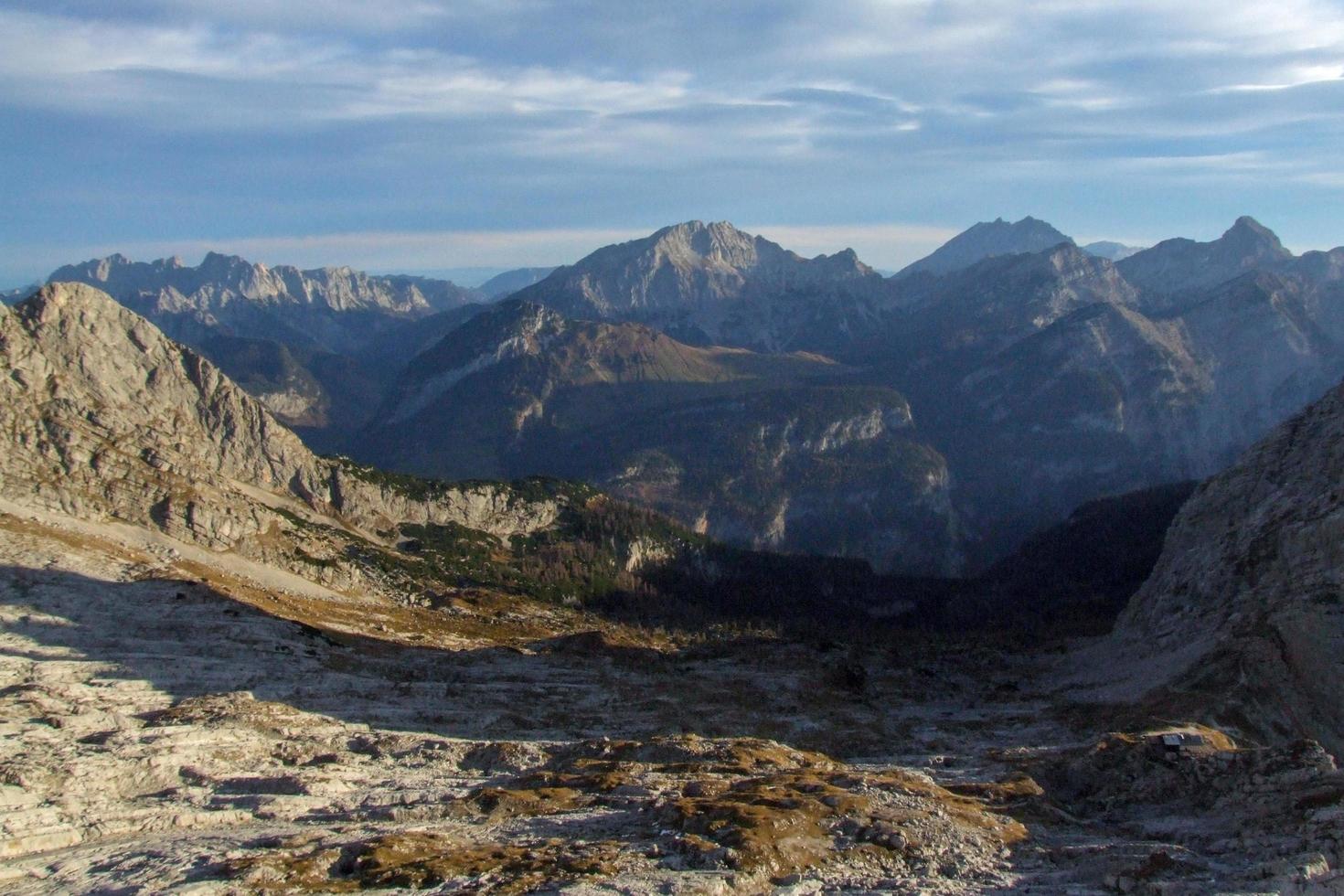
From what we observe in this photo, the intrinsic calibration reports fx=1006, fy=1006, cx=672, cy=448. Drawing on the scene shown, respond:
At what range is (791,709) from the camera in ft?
333

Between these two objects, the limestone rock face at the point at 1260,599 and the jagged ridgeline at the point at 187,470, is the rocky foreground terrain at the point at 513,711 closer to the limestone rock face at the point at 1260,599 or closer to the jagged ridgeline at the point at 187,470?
the limestone rock face at the point at 1260,599

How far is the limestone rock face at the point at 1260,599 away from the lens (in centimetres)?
8319

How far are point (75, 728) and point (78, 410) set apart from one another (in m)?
88.8

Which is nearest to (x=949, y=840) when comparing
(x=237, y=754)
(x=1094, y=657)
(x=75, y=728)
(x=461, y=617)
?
(x=237, y=754)

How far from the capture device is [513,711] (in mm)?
87438

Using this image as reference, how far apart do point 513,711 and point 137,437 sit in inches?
3280

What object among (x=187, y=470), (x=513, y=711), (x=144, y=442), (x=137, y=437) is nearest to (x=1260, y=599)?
(x=513, y=711)

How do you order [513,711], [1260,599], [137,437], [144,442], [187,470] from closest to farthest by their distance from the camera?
[513,711] < [1260,599] < [137,437] < [144,442] < [187,470]

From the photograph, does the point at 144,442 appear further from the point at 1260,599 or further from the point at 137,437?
the point at 1260,599

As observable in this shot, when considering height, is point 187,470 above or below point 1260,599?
above

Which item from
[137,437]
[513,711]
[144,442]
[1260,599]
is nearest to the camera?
[513,711]

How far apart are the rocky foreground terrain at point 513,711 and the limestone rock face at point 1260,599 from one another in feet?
1.45

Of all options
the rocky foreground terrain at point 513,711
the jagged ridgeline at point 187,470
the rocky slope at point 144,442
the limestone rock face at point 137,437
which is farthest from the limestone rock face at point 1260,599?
the limestone rock face at point 137,437

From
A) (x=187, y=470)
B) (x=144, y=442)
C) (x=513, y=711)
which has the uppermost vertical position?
(x=144, y=442)
